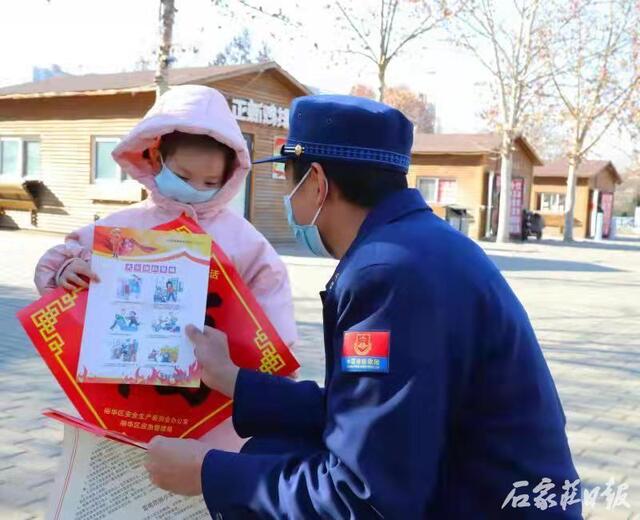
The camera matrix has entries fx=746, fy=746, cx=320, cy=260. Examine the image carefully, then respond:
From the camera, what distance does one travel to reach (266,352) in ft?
6.62

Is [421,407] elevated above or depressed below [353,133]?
below

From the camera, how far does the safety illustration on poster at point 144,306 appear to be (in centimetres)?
193

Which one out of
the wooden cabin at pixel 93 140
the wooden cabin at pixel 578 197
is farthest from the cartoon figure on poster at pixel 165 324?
the wooden cabin at pixel 578 197

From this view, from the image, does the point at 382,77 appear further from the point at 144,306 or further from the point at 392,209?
the point at 392,209

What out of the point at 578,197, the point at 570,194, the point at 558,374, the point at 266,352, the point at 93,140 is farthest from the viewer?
the point at 578,197

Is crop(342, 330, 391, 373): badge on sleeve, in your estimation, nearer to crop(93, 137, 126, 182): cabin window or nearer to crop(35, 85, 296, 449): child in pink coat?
crop(35, 85, 296, 449): child in pink coat

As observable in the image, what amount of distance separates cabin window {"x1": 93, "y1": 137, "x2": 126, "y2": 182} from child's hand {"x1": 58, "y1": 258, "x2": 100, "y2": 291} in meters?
16.5

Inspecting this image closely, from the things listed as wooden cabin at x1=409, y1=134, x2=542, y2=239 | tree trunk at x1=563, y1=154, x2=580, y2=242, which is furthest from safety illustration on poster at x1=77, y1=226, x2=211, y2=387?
tree trunk at x1=563, y1=154, x2=580, y2=242

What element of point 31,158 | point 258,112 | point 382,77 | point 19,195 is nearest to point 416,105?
point 382,77

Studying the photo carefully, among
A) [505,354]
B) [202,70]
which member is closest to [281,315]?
[505,354]

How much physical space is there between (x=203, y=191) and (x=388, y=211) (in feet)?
3.21

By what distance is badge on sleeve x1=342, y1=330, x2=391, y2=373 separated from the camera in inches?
51.7

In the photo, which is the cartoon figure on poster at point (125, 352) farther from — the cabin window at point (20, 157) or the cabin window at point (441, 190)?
the cabin window at point (441, 190)

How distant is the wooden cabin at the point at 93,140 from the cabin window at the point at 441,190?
11976mm
